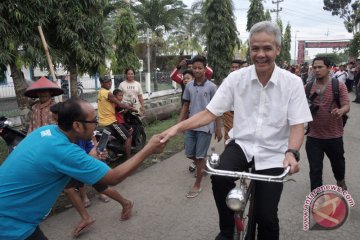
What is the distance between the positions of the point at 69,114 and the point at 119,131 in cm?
389

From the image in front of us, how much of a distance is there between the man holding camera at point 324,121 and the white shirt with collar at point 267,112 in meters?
1.79

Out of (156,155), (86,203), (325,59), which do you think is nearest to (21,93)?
(156,155)

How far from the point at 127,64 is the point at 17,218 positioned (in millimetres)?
13169

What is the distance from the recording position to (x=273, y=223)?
8.32ft

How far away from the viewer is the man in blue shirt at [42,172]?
209cm

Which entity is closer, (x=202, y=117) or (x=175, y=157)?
(x=202, y=117)

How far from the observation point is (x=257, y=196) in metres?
2.57

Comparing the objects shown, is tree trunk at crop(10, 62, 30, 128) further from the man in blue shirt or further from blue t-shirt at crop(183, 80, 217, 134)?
the man in blue shirt

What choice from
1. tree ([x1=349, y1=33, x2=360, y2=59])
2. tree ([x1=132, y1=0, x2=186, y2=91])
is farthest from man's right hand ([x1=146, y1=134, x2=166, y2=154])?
tree ([x1=349, y1=33, x2=360, y2=59])

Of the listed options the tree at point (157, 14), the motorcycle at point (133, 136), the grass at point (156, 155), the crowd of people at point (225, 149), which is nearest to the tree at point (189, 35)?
the tree at point (157, 14)

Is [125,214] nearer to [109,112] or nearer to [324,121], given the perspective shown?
[109,112]

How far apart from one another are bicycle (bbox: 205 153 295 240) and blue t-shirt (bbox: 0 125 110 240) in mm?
709

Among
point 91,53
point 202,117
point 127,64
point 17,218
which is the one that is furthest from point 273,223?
point 127,64

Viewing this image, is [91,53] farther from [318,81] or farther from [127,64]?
[127,64]
